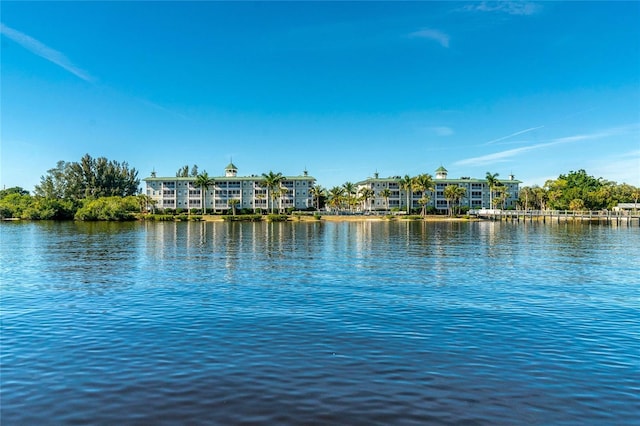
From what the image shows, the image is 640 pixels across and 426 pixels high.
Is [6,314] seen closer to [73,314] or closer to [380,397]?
[73,314]

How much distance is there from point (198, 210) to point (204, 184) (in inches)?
421

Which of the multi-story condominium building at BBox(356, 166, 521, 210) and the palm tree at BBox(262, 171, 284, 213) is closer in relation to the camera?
the palm tree at BBox(262, 171, 284, 213)

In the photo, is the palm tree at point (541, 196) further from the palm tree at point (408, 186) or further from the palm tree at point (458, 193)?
the palm tree at point (408, 186)

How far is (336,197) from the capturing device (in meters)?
176

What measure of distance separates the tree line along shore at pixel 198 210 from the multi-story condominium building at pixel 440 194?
15.3 feet

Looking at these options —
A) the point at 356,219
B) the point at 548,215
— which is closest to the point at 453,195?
the point at 548,215

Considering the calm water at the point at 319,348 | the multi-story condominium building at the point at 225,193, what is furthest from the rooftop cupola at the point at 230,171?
the calm water at the point at 319,348

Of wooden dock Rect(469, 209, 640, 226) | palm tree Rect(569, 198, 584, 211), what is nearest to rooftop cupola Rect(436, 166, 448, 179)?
wooden dock Rect(469, 209, 640, 226)

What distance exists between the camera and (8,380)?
12297 mm

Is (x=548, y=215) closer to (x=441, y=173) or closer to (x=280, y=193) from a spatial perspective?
(x=441, y=173)

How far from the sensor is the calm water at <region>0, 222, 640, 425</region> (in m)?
10.6

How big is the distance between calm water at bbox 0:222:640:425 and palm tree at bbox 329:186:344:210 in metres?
143

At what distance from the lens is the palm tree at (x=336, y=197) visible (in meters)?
175

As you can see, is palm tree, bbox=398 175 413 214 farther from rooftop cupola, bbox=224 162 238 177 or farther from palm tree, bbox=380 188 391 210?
rooftop cupola, bbox=224 162 238 177
